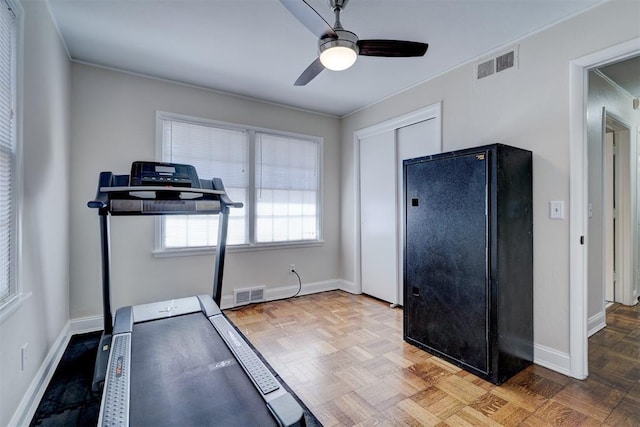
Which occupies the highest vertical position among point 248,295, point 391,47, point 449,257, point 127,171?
point 391,47

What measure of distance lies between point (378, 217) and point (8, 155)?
333 centimetres

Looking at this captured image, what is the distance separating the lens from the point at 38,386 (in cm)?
183

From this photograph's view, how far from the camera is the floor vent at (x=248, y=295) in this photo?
3529 millimetres

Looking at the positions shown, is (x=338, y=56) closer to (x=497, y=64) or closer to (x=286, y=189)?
(x=497, y=64)

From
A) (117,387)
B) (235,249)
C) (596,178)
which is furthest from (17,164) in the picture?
(596,178)

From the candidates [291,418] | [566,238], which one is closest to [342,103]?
[566,238]

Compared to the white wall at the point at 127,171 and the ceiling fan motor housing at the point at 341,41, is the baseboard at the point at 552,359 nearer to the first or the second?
the ceiling fan motor housing at the point at 341,41

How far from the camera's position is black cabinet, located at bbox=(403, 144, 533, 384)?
2.02 metres

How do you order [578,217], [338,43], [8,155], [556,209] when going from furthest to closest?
[556,209]
[578,217]
[338,43]
[8,155]

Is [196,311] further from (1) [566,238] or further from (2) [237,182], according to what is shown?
(1) [566,238]

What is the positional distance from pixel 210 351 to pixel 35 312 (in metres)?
1.12

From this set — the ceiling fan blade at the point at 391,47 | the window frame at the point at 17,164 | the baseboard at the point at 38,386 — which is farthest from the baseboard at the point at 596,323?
the window frame at the point at 17,164

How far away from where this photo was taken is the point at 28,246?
1758 mm

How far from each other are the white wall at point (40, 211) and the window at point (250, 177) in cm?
88
